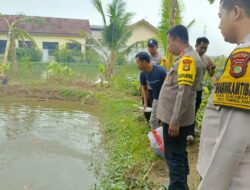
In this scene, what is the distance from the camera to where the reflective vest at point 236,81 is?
1.15 meters

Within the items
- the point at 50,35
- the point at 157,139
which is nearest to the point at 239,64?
the point at 157,139

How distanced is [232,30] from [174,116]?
1.69 metres

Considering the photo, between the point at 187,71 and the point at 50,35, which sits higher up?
the point at 50,35

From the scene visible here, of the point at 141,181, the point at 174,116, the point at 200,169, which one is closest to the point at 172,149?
the point at 174,116

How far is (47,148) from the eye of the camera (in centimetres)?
564

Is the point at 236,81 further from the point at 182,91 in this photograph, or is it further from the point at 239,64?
the point at 182,91

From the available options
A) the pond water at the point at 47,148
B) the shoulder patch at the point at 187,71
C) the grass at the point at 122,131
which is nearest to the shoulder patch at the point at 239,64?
the shoulder patch at the point at 187,71

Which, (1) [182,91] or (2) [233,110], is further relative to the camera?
(1) [182,91]

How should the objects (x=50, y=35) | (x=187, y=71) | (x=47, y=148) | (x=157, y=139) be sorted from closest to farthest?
(x=187, y=71) → (x=157, y=139) → (x=47, y=148) → (x=50, y=35)

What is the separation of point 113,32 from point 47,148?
882 centimetres

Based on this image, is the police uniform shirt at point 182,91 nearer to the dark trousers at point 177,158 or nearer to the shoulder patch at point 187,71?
the shoulder patch at point 187,71

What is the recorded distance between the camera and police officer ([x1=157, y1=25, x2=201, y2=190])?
2.89m

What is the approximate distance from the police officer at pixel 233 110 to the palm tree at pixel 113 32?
1244 centimetres

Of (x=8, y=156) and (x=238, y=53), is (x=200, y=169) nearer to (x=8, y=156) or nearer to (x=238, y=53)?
(x=238, y=53)
